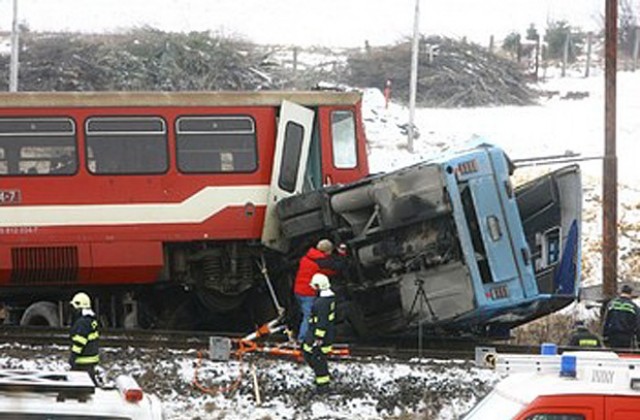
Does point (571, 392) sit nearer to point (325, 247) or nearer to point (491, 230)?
point (491, 230)

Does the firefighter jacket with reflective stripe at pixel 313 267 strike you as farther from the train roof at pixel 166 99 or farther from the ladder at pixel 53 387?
the ladder at pixel 53 387

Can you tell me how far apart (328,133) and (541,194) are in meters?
2.85

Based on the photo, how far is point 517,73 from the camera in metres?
44.4

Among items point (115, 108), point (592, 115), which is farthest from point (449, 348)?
point (592, 115)

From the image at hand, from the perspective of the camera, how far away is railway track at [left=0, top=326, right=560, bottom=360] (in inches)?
603

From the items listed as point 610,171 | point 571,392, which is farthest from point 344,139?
point 571,392

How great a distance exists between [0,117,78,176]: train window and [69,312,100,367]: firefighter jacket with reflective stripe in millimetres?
3920

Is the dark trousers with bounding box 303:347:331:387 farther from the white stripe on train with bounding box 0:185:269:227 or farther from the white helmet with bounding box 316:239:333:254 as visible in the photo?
the white stripe on train with bounding box 0:185:269:227

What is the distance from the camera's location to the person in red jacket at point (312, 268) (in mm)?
15703

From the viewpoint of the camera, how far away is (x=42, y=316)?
56.5 feet

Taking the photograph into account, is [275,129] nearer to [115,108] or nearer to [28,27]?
[115,108]

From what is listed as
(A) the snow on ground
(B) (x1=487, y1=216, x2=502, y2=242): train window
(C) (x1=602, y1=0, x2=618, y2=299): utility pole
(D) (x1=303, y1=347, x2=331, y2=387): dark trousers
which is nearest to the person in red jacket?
(D) (x1=303, y1=347, x2=331, y2=387): dark trousers

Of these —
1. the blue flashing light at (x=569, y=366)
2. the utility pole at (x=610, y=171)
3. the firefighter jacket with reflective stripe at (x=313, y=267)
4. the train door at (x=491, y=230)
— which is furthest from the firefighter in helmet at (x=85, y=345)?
the utility pole at (x=610, y=171)

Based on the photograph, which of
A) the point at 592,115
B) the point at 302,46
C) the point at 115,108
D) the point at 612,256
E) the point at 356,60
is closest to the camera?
the point at 115,108
